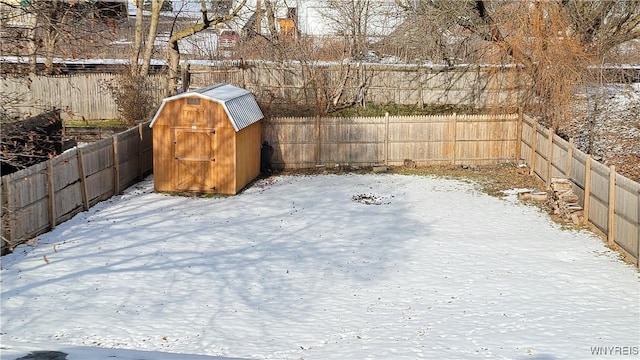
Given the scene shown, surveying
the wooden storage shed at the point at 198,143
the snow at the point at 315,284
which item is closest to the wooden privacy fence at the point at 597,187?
the snow at the point at 315,284

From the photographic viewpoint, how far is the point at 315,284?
12609 mm

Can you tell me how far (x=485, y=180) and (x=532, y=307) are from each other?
1027cm

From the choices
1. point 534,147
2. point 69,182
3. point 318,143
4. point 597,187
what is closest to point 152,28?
point 318,143

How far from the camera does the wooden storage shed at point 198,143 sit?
18.7m

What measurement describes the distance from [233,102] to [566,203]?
906 centimetres

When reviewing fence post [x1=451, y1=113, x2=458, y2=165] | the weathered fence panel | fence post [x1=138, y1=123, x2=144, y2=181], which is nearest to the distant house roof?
fence post [x1=138, y1=123, x2=144, y2=181]

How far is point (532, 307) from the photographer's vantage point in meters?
11.4

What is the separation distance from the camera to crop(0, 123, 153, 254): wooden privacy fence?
13.3 m

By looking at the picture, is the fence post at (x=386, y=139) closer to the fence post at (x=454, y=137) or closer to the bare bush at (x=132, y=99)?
the fence post at (x=454, y=137)

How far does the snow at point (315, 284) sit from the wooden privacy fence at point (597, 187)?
Result: 454 mm

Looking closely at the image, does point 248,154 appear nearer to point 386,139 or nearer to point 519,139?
point 386,139

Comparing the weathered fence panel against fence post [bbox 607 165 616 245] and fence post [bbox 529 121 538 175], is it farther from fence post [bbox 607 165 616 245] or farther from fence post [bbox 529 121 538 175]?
fence post [bbox 607 165 616 245]

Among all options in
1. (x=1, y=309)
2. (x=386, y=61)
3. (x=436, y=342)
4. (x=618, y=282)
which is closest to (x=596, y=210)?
(x=618, y=282)

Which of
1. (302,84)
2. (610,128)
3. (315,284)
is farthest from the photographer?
(302,84)
